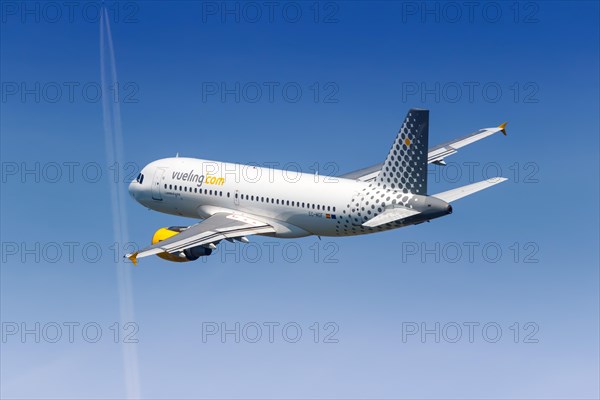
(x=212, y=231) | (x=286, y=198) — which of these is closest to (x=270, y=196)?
(x=286, y=198)

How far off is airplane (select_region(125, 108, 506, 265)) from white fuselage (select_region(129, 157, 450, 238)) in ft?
0.26

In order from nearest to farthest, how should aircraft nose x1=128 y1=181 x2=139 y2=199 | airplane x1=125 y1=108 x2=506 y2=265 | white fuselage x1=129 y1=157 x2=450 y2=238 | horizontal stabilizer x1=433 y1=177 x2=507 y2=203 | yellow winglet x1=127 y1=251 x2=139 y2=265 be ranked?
yellow winglet x1=127 y1=251 x2=139 y2=265 < airplane x1=125 y1=108 x2=506 y2=265 < horizontal stabilizer x1=433 y1=177 x2=507 y2=203 < white fuselage x1=129 y1=157 x2=450 y2=238 < aircraft nose x1=128 y1=181 x2=139 y2=199

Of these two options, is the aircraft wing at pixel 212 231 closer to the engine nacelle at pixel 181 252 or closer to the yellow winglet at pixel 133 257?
the yellow winglet at pixel 133 257

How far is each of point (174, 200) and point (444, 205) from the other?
2700 centimetres

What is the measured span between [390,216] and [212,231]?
48.6 ft

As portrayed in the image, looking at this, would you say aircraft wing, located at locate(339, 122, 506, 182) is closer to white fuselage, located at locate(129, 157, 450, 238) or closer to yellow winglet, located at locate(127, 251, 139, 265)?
white fuselage, located at locate(129, 157, 450, 238)

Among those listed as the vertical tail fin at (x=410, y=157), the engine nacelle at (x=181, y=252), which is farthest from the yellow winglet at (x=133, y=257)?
the vertical tail fin at (x=410, y=157)

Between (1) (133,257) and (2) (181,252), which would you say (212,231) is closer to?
(2) (181,252)

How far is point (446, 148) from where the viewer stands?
339 feet

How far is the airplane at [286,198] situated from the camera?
83125 mm

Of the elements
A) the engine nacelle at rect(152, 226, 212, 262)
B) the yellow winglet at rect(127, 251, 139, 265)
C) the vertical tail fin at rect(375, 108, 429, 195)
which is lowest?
the yellow winglet at rect(127, 251, 139, 265)

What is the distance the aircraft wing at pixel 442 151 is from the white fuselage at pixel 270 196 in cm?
937

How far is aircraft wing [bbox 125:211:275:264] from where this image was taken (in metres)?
83.8

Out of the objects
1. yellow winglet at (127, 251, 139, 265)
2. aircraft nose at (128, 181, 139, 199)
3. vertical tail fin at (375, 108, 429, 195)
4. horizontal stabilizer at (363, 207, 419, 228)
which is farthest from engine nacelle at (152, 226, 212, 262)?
vertical tail fin at (375, 108, 429, 195)
